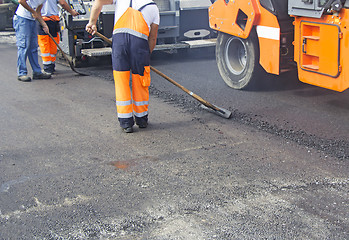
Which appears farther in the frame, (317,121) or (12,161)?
(317,121)

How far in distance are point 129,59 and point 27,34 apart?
3.42m

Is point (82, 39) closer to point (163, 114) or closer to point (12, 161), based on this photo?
point (163, 114)

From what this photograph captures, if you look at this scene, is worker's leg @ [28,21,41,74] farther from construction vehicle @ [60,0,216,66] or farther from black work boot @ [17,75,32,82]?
construction vehicle @ [60,0,216,66]

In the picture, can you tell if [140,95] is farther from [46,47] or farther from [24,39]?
[46,47]

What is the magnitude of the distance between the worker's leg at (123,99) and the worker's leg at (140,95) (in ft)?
0.35

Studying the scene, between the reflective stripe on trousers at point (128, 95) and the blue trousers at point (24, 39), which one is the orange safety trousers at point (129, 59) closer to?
the reflective stripe on trousers at point (128, 95)

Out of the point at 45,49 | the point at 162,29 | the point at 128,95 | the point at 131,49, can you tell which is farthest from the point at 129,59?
the point at 162,29

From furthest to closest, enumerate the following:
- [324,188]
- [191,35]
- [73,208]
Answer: [191,35] → [324,188] → [73,208]

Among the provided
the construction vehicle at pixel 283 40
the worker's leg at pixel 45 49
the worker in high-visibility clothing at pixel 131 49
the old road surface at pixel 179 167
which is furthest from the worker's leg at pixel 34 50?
the worker in high-visibility clothing at pixel 131 49

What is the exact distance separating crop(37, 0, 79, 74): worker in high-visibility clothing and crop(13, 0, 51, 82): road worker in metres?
0.26

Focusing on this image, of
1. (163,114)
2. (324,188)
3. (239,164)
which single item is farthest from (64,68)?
(324,188)

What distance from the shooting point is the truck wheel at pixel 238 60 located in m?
6.71

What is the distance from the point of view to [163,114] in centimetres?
598

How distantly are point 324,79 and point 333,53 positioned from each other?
0.36 meters
